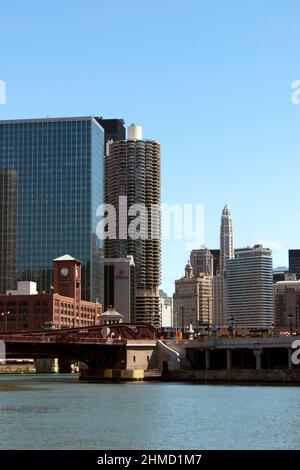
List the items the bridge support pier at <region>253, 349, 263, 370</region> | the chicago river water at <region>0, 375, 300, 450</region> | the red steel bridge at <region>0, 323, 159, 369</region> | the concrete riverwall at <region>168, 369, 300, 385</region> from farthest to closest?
the red steel bridge at <region>0, 323, 159, 369</region> < the bridge support pier at <region>253, 349, 263, 370</region> < the concrete riverwall at <region>168, 369, 300, 385</region> < the chicago river water at <region>0, 375, 300, 450</region>

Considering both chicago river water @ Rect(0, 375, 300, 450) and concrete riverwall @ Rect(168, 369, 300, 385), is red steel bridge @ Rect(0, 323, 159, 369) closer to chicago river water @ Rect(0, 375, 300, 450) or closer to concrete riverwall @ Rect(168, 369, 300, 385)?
concrete riverwall @ Rect(168, 369, 300, 385)

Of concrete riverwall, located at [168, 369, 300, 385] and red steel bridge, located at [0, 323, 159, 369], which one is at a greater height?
red steel bridge, located at [0, 323, 159, 369]

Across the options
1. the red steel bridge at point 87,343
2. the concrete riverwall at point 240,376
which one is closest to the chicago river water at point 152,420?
the concrete riverwall at point 240,376

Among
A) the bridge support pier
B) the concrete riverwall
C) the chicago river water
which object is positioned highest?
the bridge support pier

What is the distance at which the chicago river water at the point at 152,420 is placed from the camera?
6809 cm

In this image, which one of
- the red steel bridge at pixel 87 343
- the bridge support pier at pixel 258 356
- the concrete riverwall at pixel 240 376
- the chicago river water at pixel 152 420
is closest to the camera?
the chicago river water at pixel 152 420

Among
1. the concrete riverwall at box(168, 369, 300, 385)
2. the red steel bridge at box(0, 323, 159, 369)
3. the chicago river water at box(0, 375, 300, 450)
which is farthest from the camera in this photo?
the red steel bridge at box(0, 323, 159, 369)

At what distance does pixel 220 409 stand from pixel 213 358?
82.2 metres

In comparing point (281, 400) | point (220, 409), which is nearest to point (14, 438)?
point (220, 409)

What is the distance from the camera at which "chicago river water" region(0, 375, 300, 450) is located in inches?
2681

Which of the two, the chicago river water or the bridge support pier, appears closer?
the chicago river water

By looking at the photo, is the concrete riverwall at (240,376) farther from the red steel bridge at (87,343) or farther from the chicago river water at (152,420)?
the chicago river water at (152,420)

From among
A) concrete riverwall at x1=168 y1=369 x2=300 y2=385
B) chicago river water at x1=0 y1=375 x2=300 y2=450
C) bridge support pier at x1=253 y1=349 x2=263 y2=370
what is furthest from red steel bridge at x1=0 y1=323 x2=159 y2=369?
chicago river water at x1=0 y1=375 x2=300 y2=450

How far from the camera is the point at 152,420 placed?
8444 centimetres
